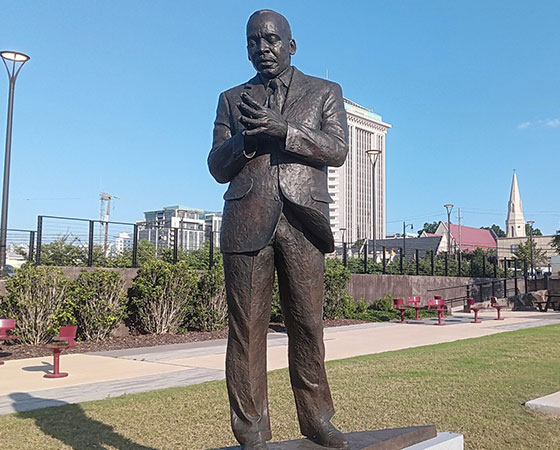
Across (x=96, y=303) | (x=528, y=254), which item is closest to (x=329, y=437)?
(x=96, y=303)

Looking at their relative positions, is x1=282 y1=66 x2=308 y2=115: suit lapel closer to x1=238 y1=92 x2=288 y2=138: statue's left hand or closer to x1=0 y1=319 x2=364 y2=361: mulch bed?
Result: x1=238 y1=92 x2=288 y2=138: statue's left hand

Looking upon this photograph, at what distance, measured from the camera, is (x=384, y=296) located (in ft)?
75.2

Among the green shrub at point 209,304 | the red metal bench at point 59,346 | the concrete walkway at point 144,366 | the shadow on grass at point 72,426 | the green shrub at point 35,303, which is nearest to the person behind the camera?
the shadow on grass at point 72,426

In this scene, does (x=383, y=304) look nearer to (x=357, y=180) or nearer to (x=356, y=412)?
(x=356, y=412)

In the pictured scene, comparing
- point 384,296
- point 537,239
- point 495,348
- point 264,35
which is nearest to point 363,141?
point 537,239

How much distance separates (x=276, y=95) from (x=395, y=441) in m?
2.36

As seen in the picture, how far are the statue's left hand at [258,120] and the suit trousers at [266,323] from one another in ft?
1.62

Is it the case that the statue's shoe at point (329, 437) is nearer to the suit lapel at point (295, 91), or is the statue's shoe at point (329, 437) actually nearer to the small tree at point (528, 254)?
the suit lapel at point (295, 91)

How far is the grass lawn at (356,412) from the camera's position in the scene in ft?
17.0

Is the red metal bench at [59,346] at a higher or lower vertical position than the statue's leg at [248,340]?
lower

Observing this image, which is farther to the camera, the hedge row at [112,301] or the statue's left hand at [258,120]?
the hedge row at [112,301]

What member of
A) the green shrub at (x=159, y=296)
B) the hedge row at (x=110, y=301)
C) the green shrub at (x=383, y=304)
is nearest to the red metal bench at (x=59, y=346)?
the hedge row at (x=110, y=301)

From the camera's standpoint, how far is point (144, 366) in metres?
9.99

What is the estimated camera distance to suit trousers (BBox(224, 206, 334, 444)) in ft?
11.0
